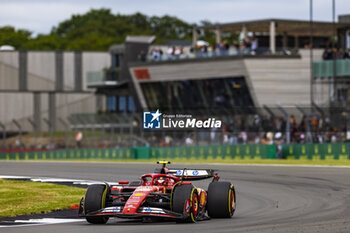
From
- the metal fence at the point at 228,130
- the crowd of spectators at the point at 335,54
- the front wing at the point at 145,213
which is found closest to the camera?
the front wing at the point at 145,213

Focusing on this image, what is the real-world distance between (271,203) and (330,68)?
111ft

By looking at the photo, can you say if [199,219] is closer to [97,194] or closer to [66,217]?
[97,194]

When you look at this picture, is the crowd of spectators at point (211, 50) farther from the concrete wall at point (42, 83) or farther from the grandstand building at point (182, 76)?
the concrete wall at point (42, 83)

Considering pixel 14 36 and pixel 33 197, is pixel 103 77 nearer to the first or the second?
pixel 14 36

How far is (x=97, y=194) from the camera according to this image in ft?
41.5

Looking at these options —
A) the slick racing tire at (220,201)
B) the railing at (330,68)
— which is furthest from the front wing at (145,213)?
the railing at (330,68)

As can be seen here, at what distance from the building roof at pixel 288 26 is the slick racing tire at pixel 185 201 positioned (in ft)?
131

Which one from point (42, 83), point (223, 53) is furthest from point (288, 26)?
point (42, 83)

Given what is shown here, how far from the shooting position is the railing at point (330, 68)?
47625 millimetres

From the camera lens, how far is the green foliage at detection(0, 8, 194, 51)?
104562mm

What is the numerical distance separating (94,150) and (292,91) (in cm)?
1458

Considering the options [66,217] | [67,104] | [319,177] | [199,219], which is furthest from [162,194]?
[67,104]

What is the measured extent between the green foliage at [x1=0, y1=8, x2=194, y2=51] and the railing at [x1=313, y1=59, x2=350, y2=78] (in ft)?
185

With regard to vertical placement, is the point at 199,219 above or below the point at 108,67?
below
